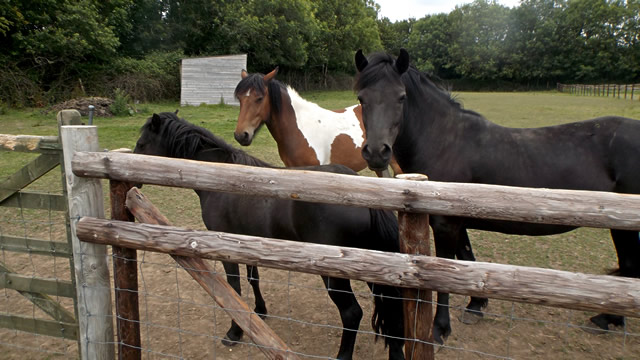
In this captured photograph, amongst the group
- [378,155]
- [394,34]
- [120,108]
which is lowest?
[378,155]

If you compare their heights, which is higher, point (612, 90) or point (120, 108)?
point (612, 90)

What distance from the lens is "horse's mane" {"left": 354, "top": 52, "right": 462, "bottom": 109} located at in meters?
3.25

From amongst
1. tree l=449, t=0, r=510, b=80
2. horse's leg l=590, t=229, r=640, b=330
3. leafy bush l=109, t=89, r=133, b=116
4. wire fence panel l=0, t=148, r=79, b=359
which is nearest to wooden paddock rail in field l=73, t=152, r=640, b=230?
wire fence panel l=0, t=148, r=79, b=359

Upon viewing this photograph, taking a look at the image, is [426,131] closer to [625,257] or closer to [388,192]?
[388,192]

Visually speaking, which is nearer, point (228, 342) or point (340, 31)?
point (228, 342)

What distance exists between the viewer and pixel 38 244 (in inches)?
103

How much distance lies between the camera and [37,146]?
7.96 feet

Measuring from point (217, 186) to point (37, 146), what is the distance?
1.31 meters

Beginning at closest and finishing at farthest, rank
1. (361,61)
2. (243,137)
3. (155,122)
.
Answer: (361,61)
(155,122)
(243,137)

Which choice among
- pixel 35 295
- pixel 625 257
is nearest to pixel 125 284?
pixel 35 295

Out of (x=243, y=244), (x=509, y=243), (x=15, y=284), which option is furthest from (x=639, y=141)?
(x=15, y=284)

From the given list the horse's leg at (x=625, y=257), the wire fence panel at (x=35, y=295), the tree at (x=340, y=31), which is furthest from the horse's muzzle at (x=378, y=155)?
the tree at (x=340, y=31)

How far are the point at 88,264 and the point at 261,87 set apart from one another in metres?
3.59

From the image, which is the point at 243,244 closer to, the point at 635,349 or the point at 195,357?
the point at 195,357
